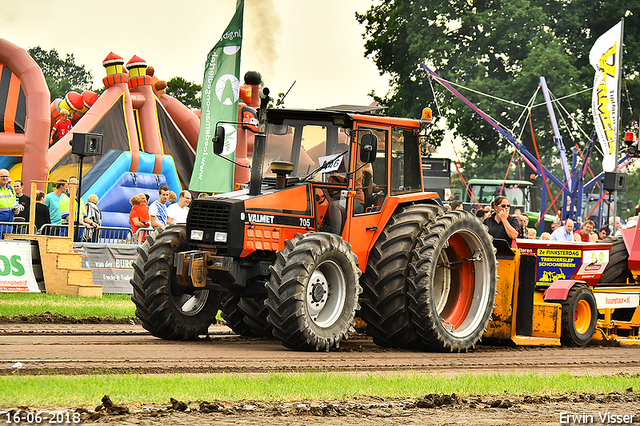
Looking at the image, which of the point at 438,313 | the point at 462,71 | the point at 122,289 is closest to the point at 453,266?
the point at 438,313

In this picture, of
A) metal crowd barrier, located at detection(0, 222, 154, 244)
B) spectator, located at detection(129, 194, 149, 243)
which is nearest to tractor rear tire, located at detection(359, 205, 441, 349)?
metal crowd barrier, located at detection(0, 222, 154, 244)

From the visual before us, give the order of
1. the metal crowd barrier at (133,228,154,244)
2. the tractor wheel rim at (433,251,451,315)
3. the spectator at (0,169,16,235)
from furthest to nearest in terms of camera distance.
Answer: the metal crowd barrier at (133,228,154,244) < the spectator at (0,169,16,235) < the tractor wheel rim at (433,251,451,315)

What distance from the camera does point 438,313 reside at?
11820 mm

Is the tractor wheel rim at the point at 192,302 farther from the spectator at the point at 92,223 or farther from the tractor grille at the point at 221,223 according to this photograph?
the spectator at the point at 92,223

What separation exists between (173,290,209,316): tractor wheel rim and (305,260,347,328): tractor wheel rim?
1.70 metres

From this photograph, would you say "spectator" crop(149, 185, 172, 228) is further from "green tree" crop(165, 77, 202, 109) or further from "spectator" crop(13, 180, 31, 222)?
"green tree" crop(165, 77, 202, 109)

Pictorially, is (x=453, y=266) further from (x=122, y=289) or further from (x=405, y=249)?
(x=122, y=289)

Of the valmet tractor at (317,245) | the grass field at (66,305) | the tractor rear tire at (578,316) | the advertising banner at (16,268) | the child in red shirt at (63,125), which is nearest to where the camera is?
the valmet tractor at (317,245)

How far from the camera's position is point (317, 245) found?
Answer: 969 centimetres

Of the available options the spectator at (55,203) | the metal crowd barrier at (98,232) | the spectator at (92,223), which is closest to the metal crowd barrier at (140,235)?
the metal crowd barrier at (98,232)

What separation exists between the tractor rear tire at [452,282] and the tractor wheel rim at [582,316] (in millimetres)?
1777

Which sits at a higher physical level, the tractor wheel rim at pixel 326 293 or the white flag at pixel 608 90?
the white flag at pixel 608 90

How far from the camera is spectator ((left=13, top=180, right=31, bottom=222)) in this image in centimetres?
1684

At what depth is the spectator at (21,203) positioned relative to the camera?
1684 centimetres
